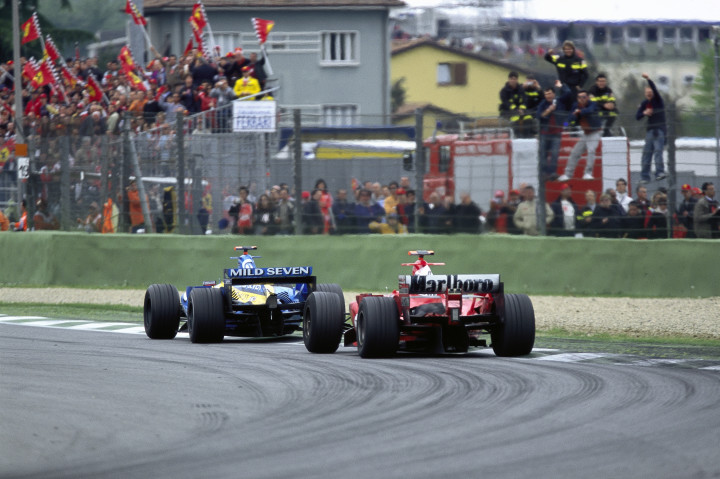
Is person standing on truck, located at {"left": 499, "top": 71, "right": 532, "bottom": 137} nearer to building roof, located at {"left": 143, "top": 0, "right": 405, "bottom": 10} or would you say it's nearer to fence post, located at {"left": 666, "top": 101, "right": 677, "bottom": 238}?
fence post, located at {"left": 666, "top": 101, "right": 677, "bottom": 238}

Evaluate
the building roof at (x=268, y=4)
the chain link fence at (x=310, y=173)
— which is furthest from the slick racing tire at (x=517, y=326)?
the building roof at (x=268, y=4)

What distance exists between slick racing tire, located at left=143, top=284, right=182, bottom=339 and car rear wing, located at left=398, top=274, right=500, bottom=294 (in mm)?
3441

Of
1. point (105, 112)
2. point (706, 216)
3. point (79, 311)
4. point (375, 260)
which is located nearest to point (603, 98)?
point (706, 216)

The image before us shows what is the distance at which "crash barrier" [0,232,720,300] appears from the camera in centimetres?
1555

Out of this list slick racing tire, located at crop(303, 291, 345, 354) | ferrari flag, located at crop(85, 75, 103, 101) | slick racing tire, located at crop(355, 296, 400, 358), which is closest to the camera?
slick racing tire, located at crop(355, 296, 400, 358)

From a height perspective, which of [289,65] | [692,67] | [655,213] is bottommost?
[655,213]

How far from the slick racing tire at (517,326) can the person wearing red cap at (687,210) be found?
5.34 m

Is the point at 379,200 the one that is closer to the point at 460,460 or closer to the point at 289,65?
the point at 460,460

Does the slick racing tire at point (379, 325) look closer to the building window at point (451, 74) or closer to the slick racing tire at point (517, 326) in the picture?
the slick racing tire at point (517, 326)

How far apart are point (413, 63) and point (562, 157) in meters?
36.5

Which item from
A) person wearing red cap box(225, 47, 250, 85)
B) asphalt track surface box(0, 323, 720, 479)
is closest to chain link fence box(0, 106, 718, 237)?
person wearing red cap box(225, 47, 250, 85)

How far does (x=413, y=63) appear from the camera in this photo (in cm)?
5184

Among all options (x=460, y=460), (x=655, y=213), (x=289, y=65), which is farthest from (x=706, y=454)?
(x=289, y=65)

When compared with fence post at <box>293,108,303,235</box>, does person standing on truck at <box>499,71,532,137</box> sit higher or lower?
higher
